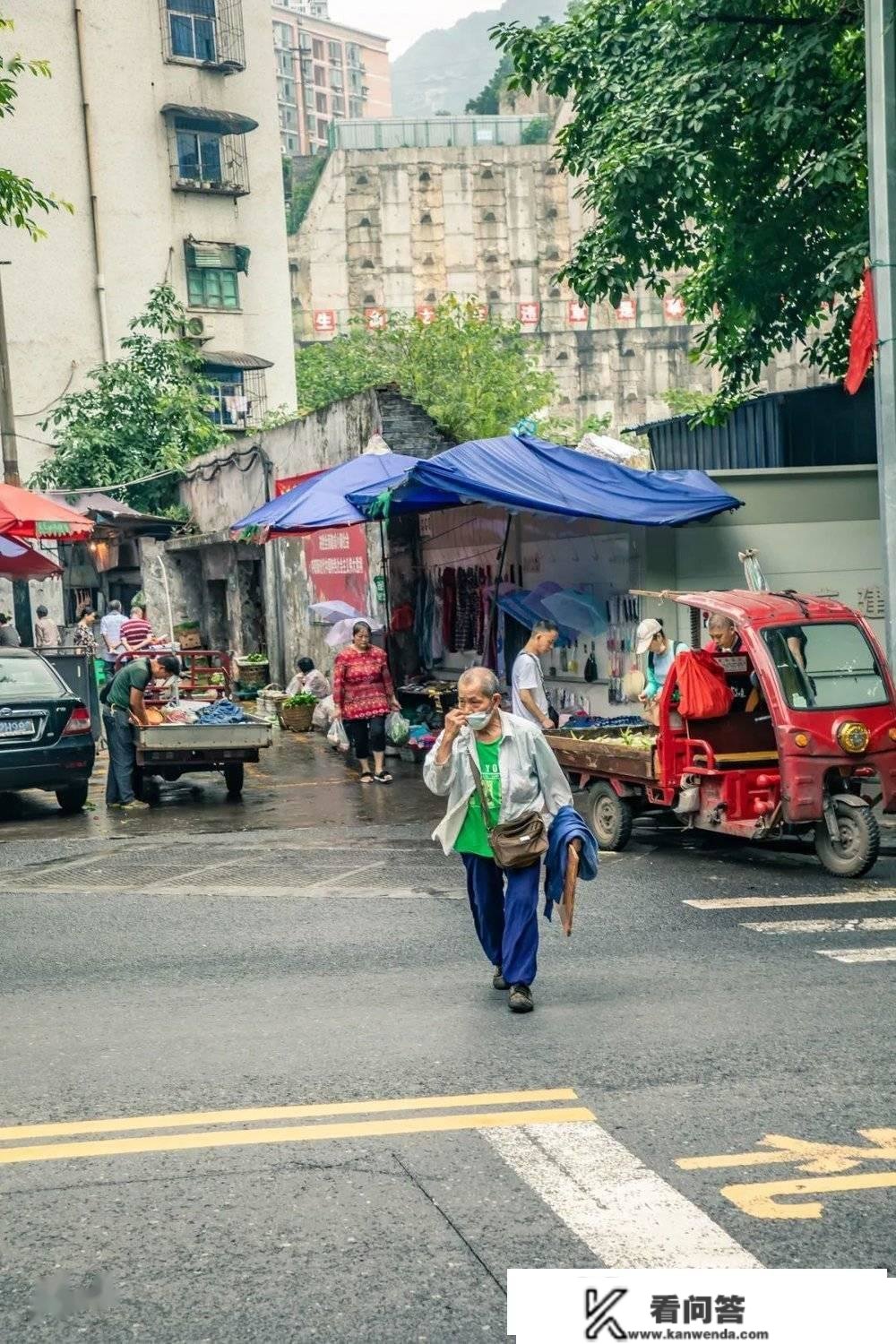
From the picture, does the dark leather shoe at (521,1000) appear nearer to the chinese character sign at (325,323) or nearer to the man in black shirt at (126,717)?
the man in black shirt at (126,717)

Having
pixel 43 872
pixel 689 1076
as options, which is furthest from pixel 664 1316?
pixel 43 872

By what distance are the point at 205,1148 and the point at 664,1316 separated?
11.8 feet

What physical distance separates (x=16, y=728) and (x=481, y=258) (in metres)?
83.5

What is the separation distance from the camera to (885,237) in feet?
43.0

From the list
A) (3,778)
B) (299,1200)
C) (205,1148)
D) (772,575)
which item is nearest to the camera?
(299,1200)

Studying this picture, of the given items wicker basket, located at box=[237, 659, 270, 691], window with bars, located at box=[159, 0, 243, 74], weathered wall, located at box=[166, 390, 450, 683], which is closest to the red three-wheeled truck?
weathered wall, located at box=[166, 390, 450, 683]

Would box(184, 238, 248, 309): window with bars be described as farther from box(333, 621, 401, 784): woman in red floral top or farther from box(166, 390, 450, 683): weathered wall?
box(333, 621, 401, 784): woman in red floral top

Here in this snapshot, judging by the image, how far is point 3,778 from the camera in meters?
15.7

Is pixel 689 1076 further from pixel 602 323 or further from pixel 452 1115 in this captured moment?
pixel 602 323

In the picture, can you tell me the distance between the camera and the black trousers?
18.0 meters

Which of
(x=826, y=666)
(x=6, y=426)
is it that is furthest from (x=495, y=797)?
(x=6, y=426)

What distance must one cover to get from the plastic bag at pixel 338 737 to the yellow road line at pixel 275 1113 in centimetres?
1457

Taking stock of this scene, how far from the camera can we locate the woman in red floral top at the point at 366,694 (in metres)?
18.0

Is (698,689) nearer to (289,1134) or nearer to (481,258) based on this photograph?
(289,1134)
